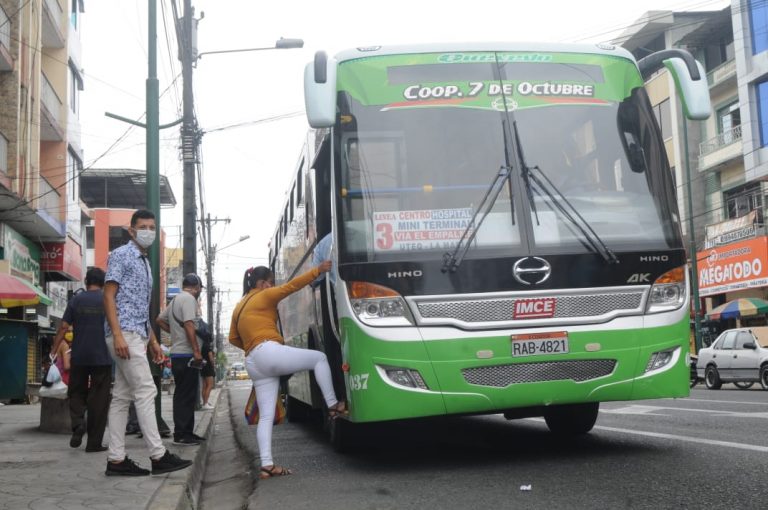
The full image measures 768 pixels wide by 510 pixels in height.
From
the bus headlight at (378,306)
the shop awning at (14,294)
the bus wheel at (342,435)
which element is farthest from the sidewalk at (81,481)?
the shop awning at (14,294)

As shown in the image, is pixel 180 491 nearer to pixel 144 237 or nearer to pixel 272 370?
pixel 272 370

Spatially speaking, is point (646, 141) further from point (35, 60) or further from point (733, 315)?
point (733, 315)

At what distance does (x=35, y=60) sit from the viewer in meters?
23.5

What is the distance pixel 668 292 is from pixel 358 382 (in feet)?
7.85

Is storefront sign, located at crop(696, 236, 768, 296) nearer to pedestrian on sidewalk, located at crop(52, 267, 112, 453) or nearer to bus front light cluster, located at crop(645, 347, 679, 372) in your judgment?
bus front light cluster, located at crop(645, 347, 679, 372)

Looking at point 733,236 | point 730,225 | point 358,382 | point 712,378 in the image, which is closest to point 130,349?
point 358,382

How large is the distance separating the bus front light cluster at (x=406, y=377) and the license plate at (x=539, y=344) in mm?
689

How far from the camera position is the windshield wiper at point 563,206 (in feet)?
22.2

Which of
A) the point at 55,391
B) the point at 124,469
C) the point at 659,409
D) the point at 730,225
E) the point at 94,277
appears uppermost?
the point at 730,225

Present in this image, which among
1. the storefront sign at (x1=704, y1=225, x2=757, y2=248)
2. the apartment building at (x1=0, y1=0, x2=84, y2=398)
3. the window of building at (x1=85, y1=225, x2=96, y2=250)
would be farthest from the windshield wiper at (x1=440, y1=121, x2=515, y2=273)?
the window of building at (x1=85, y1=225, x2=96, y2=250)

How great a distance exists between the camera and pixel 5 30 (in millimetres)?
21172

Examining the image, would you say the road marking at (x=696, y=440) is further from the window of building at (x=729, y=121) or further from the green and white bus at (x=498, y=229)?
the window of building at (x=729, y=121)

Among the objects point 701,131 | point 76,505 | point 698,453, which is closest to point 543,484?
point 698,453

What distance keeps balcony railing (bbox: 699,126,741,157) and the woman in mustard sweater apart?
93.1 feet
